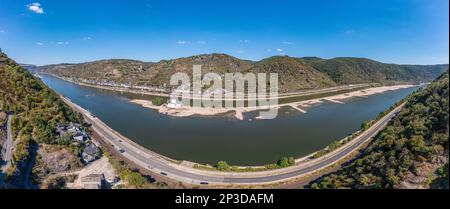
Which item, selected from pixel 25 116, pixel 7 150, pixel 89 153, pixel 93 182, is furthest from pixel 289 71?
pixel 7 150

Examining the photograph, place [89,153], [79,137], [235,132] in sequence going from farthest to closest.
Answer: [235,132], [79,137], [89,153]

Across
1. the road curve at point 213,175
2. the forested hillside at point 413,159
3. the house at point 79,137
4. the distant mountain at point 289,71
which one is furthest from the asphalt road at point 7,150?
the distant mountain at point 289,71

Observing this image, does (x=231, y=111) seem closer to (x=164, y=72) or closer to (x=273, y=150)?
(x=273, y=150)

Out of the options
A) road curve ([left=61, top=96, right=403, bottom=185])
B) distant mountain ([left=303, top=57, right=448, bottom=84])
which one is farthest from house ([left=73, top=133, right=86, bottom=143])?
Answer: distant mountain ([left=303, top=57, right=448, bottom=84])

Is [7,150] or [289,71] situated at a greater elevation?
[289,71]

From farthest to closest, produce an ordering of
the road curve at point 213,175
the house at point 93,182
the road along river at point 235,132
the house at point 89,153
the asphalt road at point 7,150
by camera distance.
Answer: the road along river at point 235,132, the house at point 89,153, the road curve at point 213,175, the house at point 93,182, the asphalt road at point 7,150

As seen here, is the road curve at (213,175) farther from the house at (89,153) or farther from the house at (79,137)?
the house at (79,137)

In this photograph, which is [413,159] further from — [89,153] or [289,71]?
[289,71]
